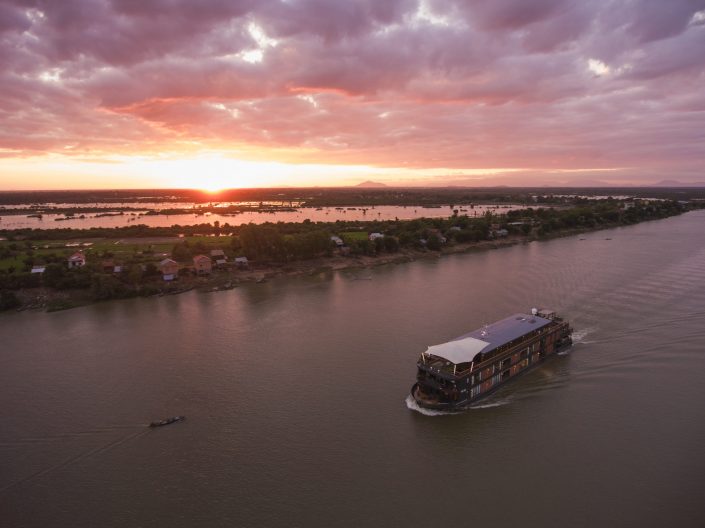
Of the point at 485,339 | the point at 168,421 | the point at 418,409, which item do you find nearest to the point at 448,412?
the point at 418,409

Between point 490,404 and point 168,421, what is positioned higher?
point 168,421

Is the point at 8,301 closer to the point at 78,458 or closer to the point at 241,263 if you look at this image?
the point at 241,263

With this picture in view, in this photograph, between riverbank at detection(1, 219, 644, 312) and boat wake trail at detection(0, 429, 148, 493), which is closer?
boat wake trail at detection(0, 429, 148, 493)

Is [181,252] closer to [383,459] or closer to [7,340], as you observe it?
[7,340]

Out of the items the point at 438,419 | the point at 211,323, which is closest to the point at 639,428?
the point at 438,419

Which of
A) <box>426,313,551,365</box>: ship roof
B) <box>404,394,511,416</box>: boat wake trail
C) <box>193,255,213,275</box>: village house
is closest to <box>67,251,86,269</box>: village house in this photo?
<box>193,255,213,275</box>: village house

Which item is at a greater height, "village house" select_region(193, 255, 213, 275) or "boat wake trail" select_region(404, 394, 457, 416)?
"village house" select_region(193, 255, 213, 275)

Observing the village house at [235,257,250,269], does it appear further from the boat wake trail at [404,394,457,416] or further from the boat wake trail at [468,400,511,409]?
the boat wake trail at [468,400,511,409]
